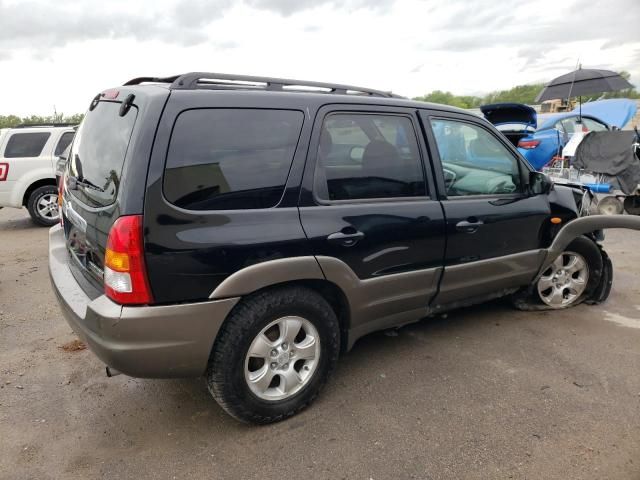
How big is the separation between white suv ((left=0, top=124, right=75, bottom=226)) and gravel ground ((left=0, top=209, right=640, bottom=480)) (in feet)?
15.5

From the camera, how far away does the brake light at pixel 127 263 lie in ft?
6.84

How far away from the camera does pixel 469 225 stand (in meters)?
3.15

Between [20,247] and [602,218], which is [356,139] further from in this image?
[20,247]

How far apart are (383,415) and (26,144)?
7.74 metres

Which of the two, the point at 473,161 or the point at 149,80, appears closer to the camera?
the point at 149,80

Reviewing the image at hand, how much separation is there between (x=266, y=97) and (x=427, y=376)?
1.99 metres

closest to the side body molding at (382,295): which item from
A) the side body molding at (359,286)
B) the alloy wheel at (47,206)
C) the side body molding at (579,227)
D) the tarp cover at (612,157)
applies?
the side body molding at (359,286)

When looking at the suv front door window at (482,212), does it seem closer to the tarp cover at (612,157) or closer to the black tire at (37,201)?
the tarp cover at (612,157)

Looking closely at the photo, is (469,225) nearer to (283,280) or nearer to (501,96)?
(283,280)

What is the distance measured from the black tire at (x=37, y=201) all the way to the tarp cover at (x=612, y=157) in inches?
357

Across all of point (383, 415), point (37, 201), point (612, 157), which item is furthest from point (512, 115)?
point (37, 201)

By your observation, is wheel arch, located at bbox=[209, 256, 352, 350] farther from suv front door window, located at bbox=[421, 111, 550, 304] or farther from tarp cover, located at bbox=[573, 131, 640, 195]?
tarp cover, located at bbox=[573, 131, 640, 195]

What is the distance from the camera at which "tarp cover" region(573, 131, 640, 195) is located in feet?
25.7

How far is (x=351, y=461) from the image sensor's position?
7.62ft
